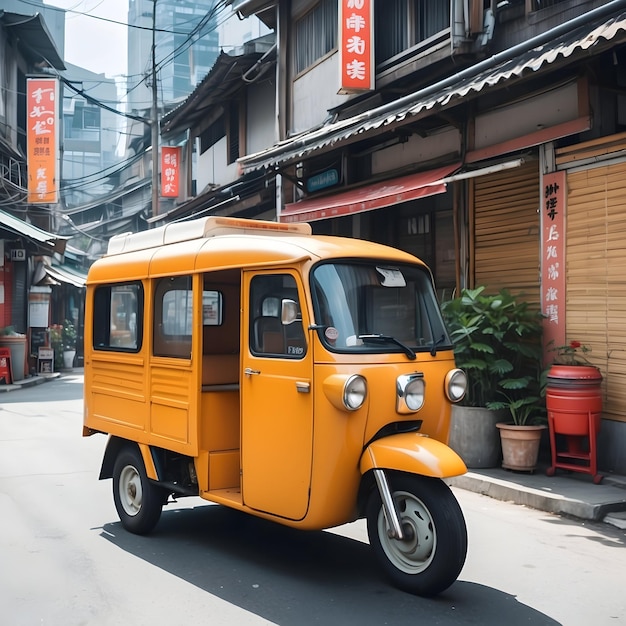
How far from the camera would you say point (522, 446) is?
8367 mm

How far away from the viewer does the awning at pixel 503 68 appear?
7242 mm

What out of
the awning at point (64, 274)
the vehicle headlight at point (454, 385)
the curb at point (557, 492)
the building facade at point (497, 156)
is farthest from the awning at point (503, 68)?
the awning at point (64, 274)

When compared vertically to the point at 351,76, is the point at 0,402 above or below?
below

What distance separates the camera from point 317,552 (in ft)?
19.1

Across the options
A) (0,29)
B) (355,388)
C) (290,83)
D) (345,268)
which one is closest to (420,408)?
(355,388)

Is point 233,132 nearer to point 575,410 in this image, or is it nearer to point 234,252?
point 575,410

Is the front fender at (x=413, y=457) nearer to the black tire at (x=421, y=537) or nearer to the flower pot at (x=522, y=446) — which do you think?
the black tire at (x=421, y=537)

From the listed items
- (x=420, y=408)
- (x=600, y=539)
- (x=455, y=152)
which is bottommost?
(x=600, y=539)

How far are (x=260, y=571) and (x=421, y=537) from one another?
1.28 m

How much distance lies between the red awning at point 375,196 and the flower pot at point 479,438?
2.82 m

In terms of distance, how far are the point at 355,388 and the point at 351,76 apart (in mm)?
9012

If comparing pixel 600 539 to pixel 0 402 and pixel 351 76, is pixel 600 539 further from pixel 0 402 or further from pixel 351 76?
pixel 0 402

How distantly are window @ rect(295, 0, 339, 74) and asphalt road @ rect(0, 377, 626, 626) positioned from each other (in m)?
10.5

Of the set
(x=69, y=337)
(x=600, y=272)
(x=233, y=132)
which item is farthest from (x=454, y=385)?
(x=69, y=337)
